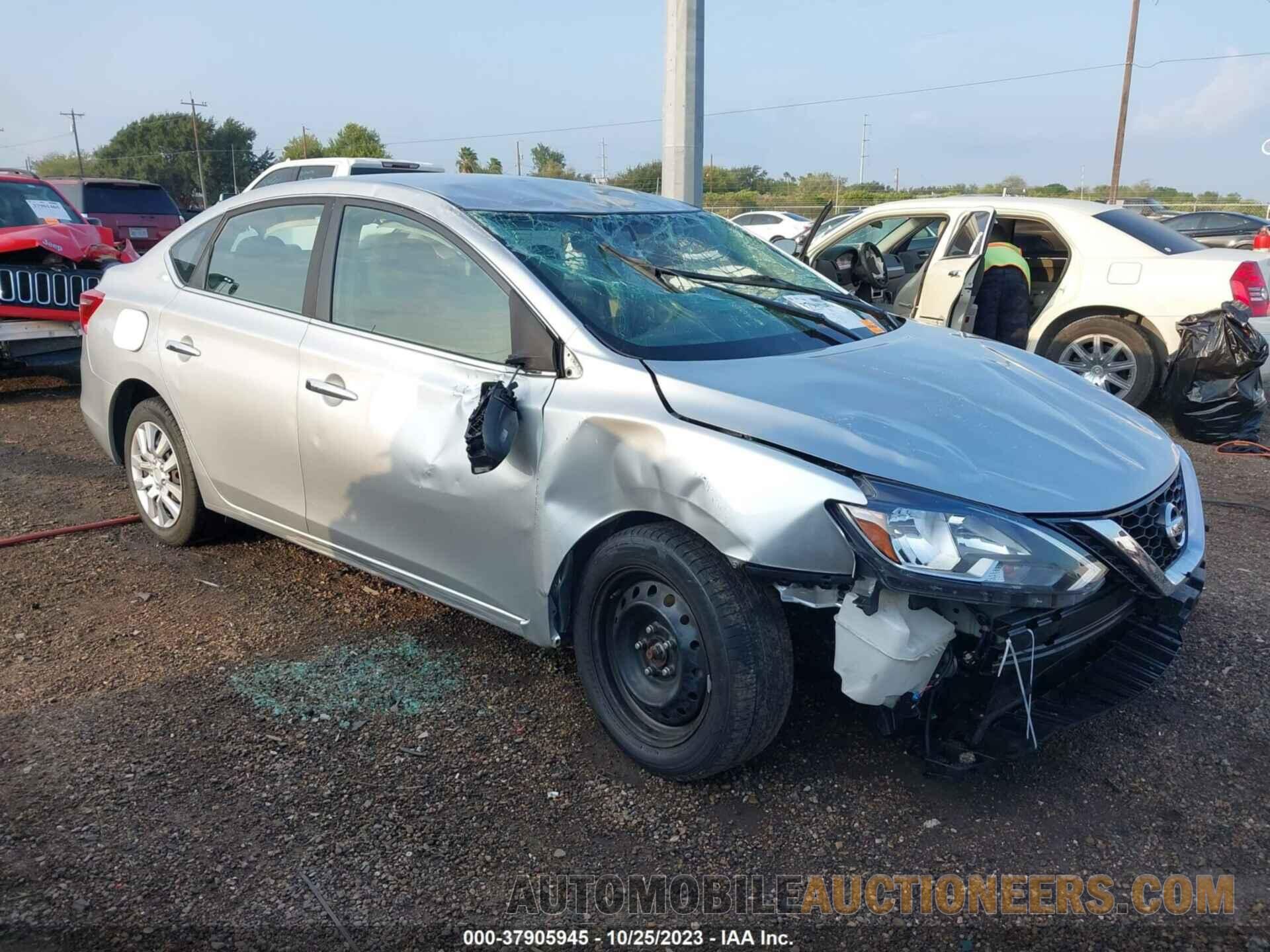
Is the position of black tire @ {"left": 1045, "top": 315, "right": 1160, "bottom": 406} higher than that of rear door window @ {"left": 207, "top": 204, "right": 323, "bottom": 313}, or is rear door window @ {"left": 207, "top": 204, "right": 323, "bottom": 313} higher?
rear door window @ {"left": 207, "top": 204, "right": 323, "bottom": 313}

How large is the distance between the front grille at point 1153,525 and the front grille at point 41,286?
25.5ft

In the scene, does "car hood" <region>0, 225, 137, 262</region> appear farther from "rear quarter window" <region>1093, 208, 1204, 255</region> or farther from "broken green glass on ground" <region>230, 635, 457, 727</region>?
"rear quarter window" <region>1093, 208, 1204, 255</region>

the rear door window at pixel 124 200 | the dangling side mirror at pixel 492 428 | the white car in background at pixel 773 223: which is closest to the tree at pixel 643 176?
the white car in background at pixel 773 223

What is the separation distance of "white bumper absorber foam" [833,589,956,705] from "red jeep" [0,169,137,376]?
284 inches

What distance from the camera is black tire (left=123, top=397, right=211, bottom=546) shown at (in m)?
4.41

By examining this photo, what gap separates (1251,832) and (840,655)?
1257 mm

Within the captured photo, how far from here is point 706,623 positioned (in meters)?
2.65

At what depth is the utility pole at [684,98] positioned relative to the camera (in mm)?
8984

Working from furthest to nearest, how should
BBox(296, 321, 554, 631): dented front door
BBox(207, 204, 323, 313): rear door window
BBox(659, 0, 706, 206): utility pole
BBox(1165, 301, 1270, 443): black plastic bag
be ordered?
BBox(659, 0, 706, 206): utility pole → BBox(1165, 301, 1270, 443): black plastic bag → BBox(207, 204, 323, 313): rear door window → BBox(296, 321, 554, 631): dented front door

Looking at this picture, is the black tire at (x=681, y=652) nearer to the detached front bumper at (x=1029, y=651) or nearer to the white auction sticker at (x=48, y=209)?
the detached front bumper at (x=1029, y=651)

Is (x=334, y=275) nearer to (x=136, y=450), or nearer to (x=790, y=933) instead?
(x=136, y=450)

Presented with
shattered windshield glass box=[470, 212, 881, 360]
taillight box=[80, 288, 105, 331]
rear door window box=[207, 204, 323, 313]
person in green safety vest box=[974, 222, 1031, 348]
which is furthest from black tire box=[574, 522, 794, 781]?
person in green safety vest box=[974, 222, 1031, 348]

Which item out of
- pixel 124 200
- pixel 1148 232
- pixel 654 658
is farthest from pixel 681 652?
pixel 124 200

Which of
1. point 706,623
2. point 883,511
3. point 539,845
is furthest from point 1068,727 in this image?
point 539,845
